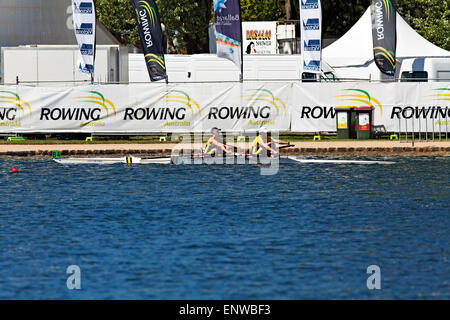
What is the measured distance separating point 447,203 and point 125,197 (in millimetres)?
7638

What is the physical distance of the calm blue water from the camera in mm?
15023

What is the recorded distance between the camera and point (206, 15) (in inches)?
2530

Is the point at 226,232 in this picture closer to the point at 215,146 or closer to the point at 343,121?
the point at 215,146

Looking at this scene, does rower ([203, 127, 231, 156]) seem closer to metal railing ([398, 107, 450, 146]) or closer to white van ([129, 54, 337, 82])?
metal railing ([398, 107, 450, 146])

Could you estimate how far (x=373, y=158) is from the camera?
31500mm

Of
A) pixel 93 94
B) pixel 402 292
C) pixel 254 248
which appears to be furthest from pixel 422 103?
pixel 402 292

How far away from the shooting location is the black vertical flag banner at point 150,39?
3862 cm

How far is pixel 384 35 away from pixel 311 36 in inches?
116

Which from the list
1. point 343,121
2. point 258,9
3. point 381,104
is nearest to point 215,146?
point 343,121

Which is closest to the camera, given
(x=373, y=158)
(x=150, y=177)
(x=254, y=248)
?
(x=254, y=248)

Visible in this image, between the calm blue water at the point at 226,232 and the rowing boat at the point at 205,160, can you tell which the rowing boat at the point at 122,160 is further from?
the calm blue water at the point at 226,232

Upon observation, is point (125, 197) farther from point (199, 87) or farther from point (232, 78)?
point (232, 78)

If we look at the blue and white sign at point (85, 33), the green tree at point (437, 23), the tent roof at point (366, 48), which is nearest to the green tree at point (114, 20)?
the green tree at point (437, 23)

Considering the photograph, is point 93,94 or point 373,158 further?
point 93,94
